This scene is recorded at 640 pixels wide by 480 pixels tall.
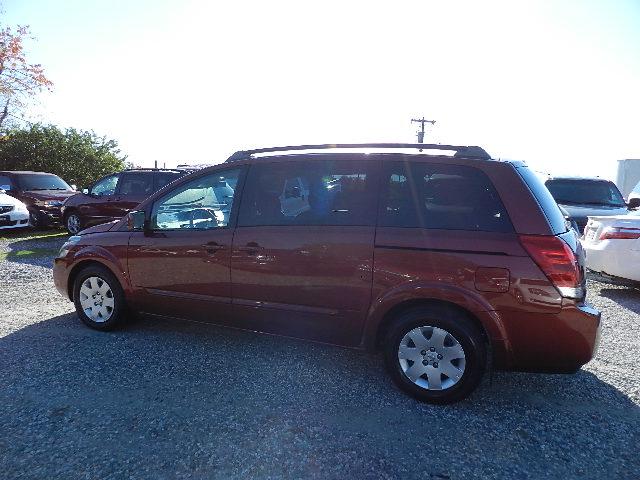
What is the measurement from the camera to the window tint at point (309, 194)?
346 centimetres

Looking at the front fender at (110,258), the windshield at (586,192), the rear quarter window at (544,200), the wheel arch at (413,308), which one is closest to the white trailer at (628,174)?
the windshield at (586,192)

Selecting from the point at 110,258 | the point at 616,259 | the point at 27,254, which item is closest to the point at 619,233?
the point at 616,259

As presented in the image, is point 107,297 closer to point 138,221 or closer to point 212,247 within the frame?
point 138,221

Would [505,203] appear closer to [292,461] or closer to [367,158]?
[367,158]

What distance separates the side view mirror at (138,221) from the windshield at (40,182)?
36.0 ft

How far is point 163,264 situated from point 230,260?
77 centimetres

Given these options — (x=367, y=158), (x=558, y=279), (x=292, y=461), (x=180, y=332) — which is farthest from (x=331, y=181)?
(x=180, y=332)

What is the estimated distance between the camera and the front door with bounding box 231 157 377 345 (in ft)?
11.2

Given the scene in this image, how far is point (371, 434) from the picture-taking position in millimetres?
2863

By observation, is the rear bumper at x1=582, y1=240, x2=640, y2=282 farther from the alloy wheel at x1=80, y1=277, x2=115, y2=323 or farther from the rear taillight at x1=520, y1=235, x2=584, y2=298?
the alloy wheel at x1=80, y1=277, x2=115, y2=323

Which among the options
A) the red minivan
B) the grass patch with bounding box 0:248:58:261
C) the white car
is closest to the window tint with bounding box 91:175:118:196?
the grass patch with bounding box 0:248:58:261

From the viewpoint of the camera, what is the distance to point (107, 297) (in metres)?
4.56

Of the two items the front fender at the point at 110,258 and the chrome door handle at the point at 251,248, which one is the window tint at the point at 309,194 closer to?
the chrome door handle at the point at 251,248

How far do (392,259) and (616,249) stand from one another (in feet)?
14.2
